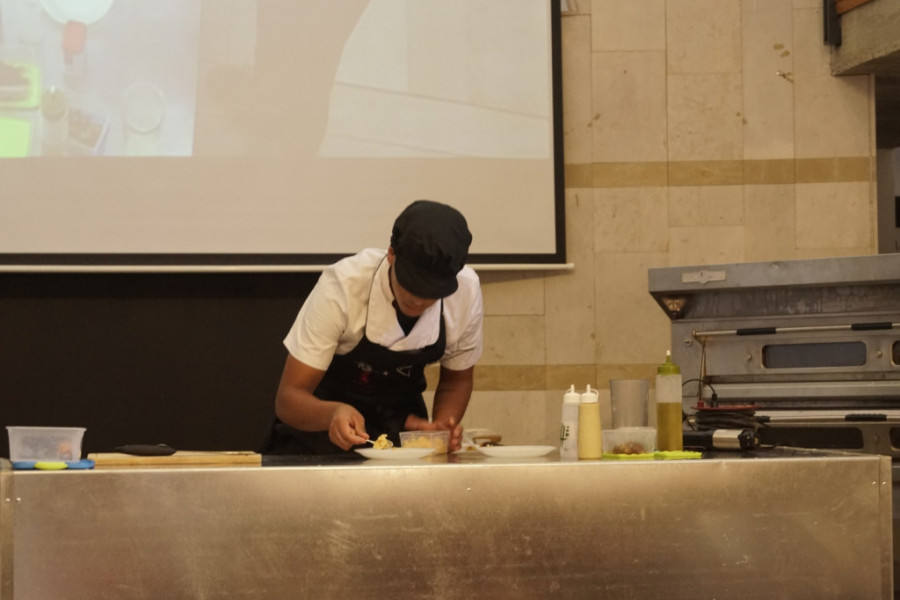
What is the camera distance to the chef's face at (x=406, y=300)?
249 cm

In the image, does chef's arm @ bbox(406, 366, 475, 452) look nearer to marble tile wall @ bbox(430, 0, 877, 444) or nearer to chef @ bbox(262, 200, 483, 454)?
chef @ bbox(262, 200, 483, 454)

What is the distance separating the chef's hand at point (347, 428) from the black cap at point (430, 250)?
315 mm

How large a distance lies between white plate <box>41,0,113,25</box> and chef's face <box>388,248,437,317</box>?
2.73m

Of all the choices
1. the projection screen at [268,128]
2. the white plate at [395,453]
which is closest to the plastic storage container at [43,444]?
the white plate at [395,453]

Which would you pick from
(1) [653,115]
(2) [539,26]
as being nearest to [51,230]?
(2) [539,26]

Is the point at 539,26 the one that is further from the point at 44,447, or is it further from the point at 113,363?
the point at 44,447

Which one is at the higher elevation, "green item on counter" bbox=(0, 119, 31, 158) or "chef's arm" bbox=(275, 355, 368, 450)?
"green item on counter" bbox=(0, 119, 31, 158)

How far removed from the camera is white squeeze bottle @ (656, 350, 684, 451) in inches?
86.6

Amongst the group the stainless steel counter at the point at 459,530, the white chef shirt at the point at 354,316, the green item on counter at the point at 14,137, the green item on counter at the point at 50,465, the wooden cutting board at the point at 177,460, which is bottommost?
the stainless steel counter at the point at 459,530

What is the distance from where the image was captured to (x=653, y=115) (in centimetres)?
488

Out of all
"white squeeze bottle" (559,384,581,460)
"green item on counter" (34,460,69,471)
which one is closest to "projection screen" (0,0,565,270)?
"white squeeze bottle" (559,384,581,460)

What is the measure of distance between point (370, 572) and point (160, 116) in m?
3.29

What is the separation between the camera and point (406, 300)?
8.28 feet

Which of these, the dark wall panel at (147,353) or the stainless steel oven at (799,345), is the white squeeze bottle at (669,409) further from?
the dark wall panel at (147,353)
